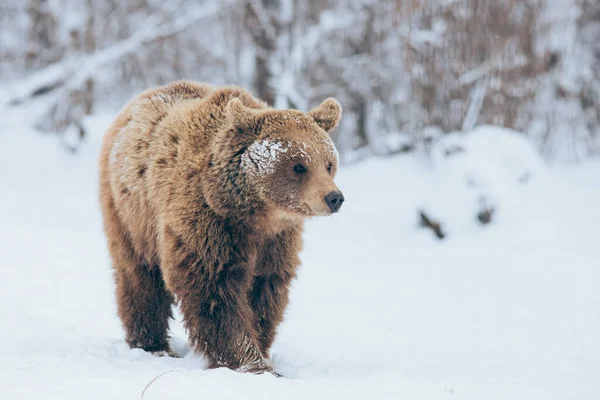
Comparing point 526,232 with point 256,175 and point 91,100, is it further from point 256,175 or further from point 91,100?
point 91,100

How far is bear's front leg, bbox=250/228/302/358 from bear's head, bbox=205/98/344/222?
0.36 meters

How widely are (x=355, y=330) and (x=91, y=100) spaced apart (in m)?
11.1

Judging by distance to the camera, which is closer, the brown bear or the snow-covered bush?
the brown bear

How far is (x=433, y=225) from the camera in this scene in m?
10.7

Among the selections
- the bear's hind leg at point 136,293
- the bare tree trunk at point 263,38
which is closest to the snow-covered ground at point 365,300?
the bear's hind leg at point 136,293

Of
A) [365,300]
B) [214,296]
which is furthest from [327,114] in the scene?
[365,300]

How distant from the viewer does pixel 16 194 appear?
1285 cm

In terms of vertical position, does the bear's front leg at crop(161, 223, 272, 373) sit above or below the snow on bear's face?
below

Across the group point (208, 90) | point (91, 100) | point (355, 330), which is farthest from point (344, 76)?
point (208, 90)

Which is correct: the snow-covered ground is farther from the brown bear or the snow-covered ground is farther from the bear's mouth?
the bear's mouth

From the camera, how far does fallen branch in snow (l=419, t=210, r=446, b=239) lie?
10664mm

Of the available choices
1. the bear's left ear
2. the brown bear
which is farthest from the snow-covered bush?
the brown bear

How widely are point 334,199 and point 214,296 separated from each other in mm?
973

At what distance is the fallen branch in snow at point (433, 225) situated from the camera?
35.0 ft
